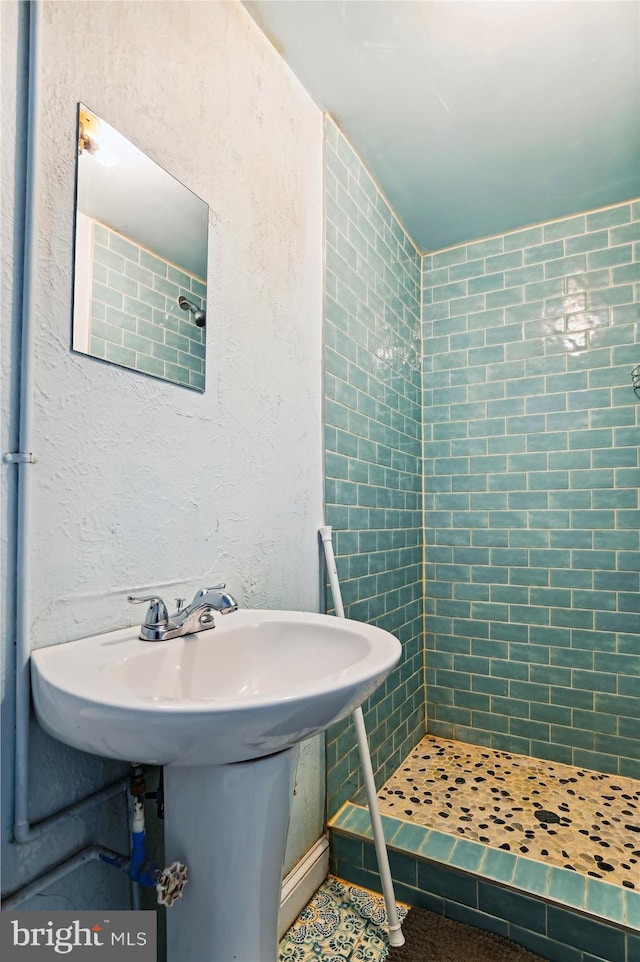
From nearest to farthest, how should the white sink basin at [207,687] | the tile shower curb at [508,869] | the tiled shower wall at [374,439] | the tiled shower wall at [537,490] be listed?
the white sink basin at [207,687]
the tile shower curb at [508,869]
the tiled shower wall at [374,439]
the tiled shower wall at [537,490]

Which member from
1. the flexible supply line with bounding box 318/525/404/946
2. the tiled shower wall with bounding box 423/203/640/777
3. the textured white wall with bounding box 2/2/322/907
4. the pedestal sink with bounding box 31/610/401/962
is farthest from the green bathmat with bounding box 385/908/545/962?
the tiled shower wall with bounding box 423/203/640/777

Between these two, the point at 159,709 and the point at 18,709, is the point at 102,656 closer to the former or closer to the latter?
the point at 18,709

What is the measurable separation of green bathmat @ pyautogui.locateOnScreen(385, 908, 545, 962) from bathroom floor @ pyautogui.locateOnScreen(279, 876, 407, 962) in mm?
60

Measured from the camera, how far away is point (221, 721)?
0.65 metres

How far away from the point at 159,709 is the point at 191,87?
53.9 inches

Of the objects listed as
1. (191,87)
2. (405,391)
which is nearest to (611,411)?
(405,391)

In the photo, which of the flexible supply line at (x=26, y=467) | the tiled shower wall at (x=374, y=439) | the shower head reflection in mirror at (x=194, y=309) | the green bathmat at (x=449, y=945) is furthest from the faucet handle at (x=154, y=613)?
the green bathmat at (x=449, y=945)

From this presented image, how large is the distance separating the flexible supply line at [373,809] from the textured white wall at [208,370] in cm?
6

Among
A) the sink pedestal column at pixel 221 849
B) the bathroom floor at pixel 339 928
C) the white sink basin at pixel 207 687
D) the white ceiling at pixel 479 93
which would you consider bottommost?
the bathroom floor at pixel 339 928

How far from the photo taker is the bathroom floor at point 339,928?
1336mm

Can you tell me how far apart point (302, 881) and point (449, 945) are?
0.43 meters

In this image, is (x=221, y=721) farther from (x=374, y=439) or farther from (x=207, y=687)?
(x=374, y=439)

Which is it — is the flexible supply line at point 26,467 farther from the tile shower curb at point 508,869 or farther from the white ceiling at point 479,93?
the tile shower curb at point 508,869

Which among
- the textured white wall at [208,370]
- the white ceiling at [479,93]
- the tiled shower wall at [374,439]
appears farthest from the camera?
the tiled shower wall at [374,439]
